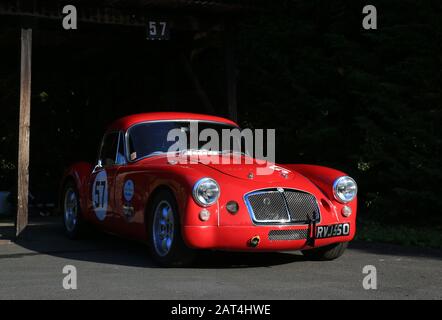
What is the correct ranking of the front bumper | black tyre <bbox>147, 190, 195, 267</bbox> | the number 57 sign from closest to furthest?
the front bumper → black tyre <bbox>147, 190, 195, 267</bbox> → the number 57 sign

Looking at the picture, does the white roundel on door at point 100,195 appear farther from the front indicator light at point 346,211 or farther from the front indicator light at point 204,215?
the front indicator light at point 346,211

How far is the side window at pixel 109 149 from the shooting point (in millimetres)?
8901

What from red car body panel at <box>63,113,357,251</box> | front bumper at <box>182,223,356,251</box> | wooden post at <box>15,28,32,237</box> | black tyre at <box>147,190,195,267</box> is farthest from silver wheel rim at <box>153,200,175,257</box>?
wooden post at <box>15,28,32,237</box>

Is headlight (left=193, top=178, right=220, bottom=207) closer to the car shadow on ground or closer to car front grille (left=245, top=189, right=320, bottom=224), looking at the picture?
car front grille (left=245, top=189, right=320, bottom=224)

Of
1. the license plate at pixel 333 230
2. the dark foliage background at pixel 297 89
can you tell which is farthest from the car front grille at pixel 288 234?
the dark foliage background at pixel 297 89

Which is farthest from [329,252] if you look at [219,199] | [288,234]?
[219,199]

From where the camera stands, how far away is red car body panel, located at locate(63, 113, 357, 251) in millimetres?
6945

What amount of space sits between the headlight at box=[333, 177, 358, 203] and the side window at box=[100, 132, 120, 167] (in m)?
2.76

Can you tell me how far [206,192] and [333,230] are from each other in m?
1.40

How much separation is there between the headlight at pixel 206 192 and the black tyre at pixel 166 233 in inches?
12.3
